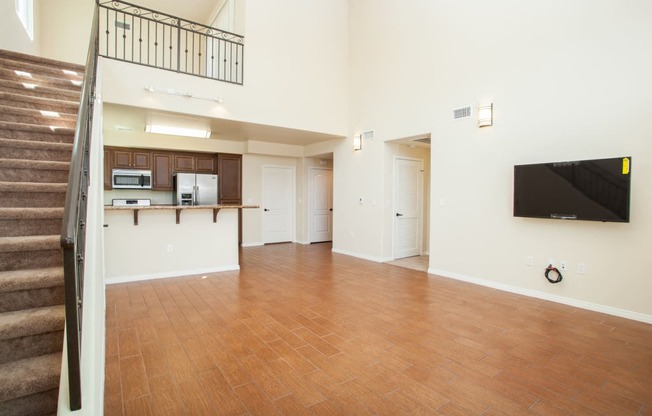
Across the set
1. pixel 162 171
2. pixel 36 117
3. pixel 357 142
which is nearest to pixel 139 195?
pixel 162 171

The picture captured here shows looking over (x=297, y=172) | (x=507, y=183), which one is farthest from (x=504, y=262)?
(x=297, y=172)

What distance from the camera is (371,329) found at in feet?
10.2

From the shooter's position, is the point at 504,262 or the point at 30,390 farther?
the point at 504,262

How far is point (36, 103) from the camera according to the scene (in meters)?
3.30

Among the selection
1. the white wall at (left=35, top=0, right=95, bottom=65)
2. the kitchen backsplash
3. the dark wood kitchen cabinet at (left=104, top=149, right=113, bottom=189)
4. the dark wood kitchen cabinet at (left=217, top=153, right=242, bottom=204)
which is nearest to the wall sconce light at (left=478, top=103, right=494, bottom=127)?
the dark wood kitchen cabinet at (left=217, top=153, right=242, bottom=204)

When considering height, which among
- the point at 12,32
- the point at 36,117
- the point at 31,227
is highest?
the point at 12,32

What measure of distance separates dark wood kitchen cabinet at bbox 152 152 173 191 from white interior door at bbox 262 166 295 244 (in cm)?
228

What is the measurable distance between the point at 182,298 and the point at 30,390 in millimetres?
2546

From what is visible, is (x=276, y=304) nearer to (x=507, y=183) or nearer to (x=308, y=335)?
(x=308, y=335)

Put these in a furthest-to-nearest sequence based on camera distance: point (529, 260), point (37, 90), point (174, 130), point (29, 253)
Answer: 1. point (174, 130)
2. point (529, 260)
3. point (37, 90)
4. point (29, 253)

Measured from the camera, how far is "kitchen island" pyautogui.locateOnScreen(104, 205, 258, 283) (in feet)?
15.2

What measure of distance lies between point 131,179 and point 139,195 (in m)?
0.49

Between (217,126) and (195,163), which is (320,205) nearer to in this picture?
(195,163)

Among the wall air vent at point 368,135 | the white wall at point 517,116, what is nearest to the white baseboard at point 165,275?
the white wall at point 517,116
